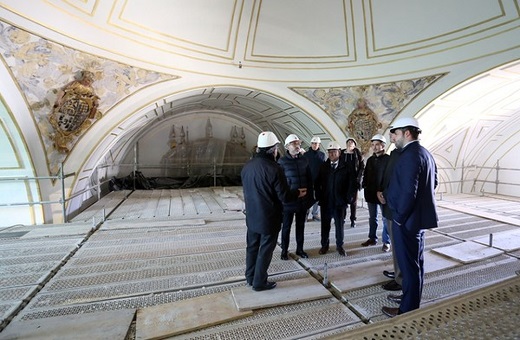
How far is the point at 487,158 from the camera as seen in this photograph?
32.4ft

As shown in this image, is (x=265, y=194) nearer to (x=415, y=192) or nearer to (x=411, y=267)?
(x=415, y=192)

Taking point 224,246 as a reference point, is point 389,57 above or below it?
above

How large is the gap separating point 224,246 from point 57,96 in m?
3.84

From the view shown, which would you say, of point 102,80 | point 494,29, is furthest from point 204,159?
point 494,29

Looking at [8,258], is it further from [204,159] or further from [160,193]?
[204,159]

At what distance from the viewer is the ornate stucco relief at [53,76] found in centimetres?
385

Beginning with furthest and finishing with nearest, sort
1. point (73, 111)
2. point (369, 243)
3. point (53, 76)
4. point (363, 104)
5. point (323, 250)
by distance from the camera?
point (363, 104)
point (73, 111)
point (53, 76)
point (369, 243)
point (323, 250)

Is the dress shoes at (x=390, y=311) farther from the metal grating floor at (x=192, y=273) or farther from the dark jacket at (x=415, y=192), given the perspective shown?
the dark jacket at (x=415, y=192)

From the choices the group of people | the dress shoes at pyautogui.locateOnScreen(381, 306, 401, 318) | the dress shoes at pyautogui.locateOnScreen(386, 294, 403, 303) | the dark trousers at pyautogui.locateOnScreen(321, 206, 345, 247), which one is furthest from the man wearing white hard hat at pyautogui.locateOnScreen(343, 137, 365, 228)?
the dress shoes at pyautogui.locateOnScreen(381, 306, 401, 318)

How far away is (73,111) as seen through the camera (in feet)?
15.2

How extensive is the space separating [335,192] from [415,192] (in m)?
1.45

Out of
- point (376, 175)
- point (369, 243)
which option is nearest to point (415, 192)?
point (376, 175)

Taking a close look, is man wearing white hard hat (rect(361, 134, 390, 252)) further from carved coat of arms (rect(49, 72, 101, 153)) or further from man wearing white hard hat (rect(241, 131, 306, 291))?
carved coat of arms (rect(49, 72, 101, 153))

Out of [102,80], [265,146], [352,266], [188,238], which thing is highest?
[102,80]
